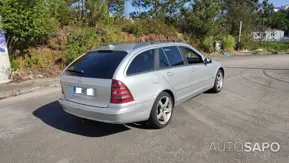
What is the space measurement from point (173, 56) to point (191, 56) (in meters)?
0.90

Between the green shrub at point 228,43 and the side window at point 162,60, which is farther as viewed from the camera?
the green shrub at point 228,43

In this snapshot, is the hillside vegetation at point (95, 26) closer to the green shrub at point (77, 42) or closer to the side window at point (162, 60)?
the green shrub at point (77, 42)

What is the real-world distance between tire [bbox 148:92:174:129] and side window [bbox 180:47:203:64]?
123 centimetres

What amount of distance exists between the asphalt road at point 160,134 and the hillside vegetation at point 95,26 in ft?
12.7

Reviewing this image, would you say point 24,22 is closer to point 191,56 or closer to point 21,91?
point 21,91

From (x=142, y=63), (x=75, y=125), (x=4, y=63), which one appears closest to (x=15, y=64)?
(x=4, y=63)

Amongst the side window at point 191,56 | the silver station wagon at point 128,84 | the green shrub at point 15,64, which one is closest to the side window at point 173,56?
the silver station wagon at point 128,84

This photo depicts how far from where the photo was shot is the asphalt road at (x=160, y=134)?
3373mm

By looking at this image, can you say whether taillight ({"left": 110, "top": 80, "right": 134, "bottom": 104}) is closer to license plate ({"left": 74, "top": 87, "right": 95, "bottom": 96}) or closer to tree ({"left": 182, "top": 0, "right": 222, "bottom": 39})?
license plate ({"left": 74, "top": 87, "right": 95, "bottom": 96})

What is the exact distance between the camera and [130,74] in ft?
12.5

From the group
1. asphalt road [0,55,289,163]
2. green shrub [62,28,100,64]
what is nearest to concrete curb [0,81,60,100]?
asphalt road [0,55,289,163]

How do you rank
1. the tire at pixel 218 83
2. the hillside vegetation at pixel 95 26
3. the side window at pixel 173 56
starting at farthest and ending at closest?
the hillside vegetation at pixel 95 26 → the tire at pixel 218 83 → the side window at pixel 173 56

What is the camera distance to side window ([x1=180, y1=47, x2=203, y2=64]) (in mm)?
5231

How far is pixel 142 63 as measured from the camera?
→ 411 cm
